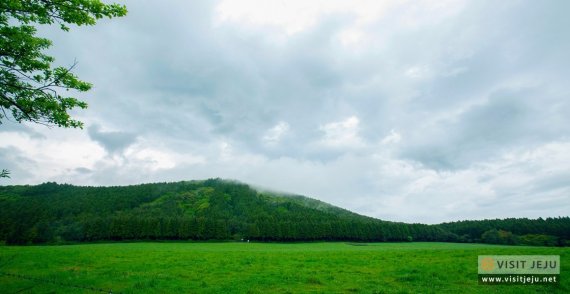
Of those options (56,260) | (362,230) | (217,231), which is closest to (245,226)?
(217,231)

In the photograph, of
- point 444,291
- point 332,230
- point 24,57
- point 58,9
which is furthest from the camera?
point 332,230

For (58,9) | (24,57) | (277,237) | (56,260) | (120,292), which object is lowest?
(277,237)

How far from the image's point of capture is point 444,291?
58.1ft

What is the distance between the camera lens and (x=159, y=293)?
1811 cm

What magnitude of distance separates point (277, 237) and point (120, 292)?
123 metres

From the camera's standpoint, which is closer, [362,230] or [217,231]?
[217,231]

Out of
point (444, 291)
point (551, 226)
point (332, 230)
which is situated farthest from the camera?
point (332, 230)

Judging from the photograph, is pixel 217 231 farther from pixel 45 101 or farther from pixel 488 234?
pixel 45 101

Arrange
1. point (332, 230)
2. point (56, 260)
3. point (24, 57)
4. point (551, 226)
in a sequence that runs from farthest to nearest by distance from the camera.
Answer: point (332, 230) → point (551, 226) → point (56, 260) → point (24, 57)

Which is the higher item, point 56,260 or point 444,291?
point 444,291

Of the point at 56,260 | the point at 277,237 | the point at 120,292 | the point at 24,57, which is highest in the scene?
the point at 24,57

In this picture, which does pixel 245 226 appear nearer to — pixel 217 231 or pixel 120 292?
pixel 217 231

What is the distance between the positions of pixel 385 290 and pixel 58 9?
19.9 meters

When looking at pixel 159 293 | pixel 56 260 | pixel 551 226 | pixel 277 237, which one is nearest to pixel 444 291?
pixel 159 293
